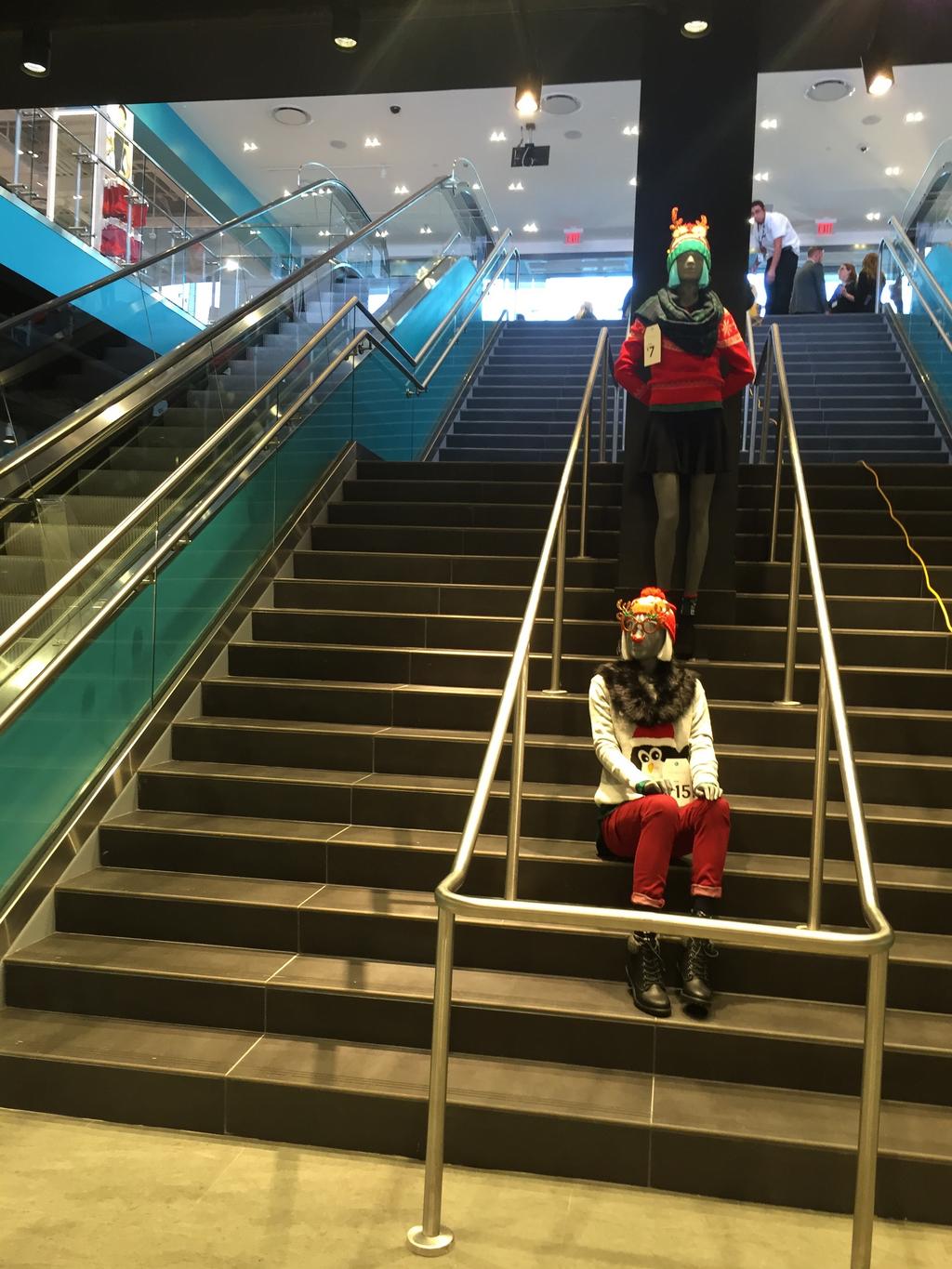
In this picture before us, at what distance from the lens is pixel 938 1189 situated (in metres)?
2.35

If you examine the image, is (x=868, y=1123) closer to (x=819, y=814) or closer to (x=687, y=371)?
(x=819, y=814)

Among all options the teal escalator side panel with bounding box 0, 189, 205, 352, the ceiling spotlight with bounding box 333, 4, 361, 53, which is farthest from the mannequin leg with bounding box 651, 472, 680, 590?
the teal escalator side panel with bounding box 0, 189, 205, 352

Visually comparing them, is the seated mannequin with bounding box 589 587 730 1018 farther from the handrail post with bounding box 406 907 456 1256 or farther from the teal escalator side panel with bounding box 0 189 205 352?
the teal escalator side panel with bounding box 0 189 205 352

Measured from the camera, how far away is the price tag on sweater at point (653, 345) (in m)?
4.27

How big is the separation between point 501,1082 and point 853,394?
308 inches

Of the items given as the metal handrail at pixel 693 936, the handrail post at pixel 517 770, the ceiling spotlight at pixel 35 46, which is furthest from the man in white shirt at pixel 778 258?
the metal handrail at pixel 693 936

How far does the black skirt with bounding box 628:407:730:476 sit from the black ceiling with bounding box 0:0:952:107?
6.55ft

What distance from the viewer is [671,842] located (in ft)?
9.64

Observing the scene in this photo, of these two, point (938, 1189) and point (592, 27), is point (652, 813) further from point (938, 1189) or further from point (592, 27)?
point (592, 27)

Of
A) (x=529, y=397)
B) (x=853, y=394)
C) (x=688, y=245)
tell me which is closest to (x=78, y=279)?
(x=529, y=397)

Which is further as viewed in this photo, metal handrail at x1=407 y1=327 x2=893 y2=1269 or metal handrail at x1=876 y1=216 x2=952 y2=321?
metal handrail at x1=876 y1=216 x2=952 y2=321

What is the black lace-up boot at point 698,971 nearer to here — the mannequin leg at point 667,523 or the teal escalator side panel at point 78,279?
the mannequin leg at point 667,523

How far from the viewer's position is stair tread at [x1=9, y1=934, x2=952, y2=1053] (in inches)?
108

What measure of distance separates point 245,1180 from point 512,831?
3.86ft
